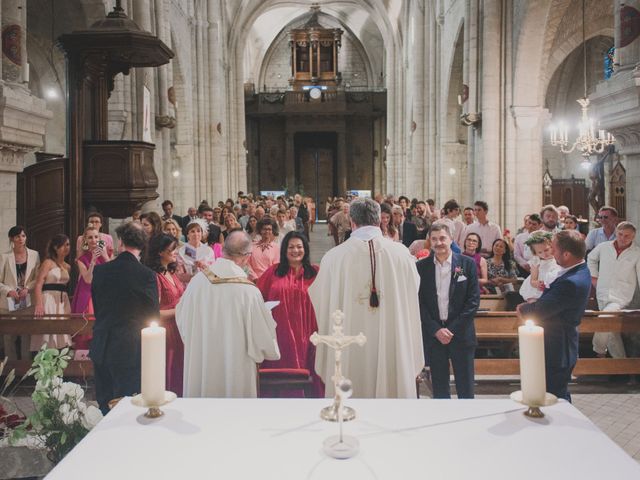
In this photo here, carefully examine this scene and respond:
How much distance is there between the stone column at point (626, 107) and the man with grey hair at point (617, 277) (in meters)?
0.90

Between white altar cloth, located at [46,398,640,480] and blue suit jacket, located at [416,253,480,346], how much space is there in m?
2.25

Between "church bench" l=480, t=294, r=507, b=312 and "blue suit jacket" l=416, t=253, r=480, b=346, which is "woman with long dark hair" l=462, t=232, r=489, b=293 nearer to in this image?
"church bench" l=480, t=294, r=507, b=312

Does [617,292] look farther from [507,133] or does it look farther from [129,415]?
[507,133]

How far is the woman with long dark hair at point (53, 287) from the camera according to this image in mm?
6711

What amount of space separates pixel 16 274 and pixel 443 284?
436cm

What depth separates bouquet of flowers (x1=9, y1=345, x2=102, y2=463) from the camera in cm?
301

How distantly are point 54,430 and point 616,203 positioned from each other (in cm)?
1967

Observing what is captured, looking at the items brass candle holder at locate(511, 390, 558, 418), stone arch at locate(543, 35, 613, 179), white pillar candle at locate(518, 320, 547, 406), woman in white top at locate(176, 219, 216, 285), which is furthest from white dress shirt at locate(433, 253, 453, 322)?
stone arch at locate(543, 35, 613, 179)

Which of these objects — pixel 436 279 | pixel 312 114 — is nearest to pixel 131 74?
pixel 436 279

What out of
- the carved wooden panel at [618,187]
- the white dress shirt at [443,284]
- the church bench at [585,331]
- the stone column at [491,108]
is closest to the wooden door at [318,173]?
the carved wooden panel at [618,187]

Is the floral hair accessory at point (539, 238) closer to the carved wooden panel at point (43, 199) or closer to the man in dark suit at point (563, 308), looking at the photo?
the man in dark suit at point (563, 308)

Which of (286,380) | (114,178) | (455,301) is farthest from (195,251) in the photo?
(455,301)

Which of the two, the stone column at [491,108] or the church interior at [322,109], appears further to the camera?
the stone column at [491,108]

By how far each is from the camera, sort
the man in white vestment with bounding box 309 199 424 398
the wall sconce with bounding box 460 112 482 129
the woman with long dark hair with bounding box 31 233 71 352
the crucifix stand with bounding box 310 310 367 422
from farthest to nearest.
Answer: the wall sconce with bounding box 460 112 482 129 → the woman with long dark hair with bounding box 31 233 71 352 → the man in white vestment with bounding box 309 199 424 398 → the crucifix stand with bounding box 310 310 367 422
